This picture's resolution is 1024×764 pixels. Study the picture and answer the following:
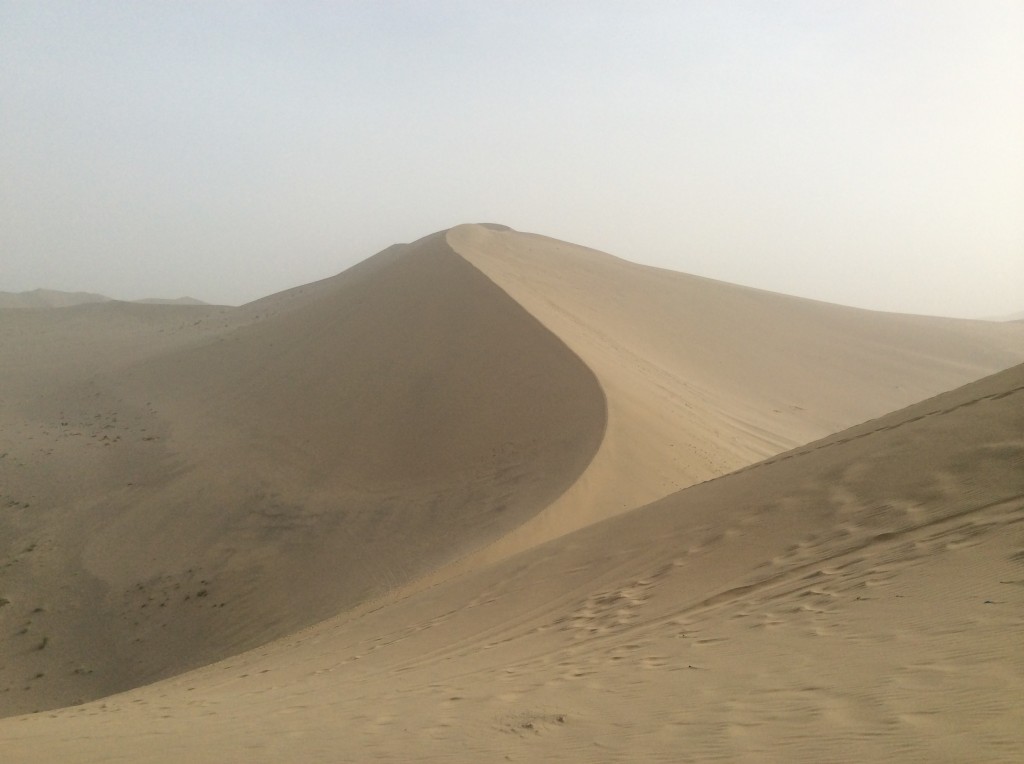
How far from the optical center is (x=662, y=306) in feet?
90.6

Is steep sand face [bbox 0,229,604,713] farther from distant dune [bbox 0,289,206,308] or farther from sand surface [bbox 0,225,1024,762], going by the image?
distant dune [bbox 0,289,206,308]

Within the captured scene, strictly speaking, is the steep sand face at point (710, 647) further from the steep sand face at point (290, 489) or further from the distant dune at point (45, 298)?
the distant dune at point (45, 298)

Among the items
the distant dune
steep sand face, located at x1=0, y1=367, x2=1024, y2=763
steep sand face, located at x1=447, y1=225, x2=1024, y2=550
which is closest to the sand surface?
steep sand face, located at x1=0, y1=367, x2=1024, y2=763

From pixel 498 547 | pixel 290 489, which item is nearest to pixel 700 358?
pixel 290 489

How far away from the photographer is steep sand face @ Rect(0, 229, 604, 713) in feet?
32.1

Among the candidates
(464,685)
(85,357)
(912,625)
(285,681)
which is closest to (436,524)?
(285,681)

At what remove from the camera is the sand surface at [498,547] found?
12.1 ft

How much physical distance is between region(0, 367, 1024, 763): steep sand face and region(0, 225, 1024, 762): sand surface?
0.03 m

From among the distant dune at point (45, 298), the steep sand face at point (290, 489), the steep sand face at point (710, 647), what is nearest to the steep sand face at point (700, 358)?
the steep sand face at point (290, 489)

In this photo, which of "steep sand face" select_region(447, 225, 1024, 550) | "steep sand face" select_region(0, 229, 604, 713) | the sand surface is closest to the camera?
the sand surface

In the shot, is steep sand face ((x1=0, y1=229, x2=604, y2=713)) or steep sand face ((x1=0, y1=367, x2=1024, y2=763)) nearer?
steep sand face ((x1=0, y1=367, x2=1024, y2=763))

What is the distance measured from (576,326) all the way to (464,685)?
14772mm

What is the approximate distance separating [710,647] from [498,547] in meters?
4.95

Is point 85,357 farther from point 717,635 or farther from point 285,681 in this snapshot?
point 717,635
